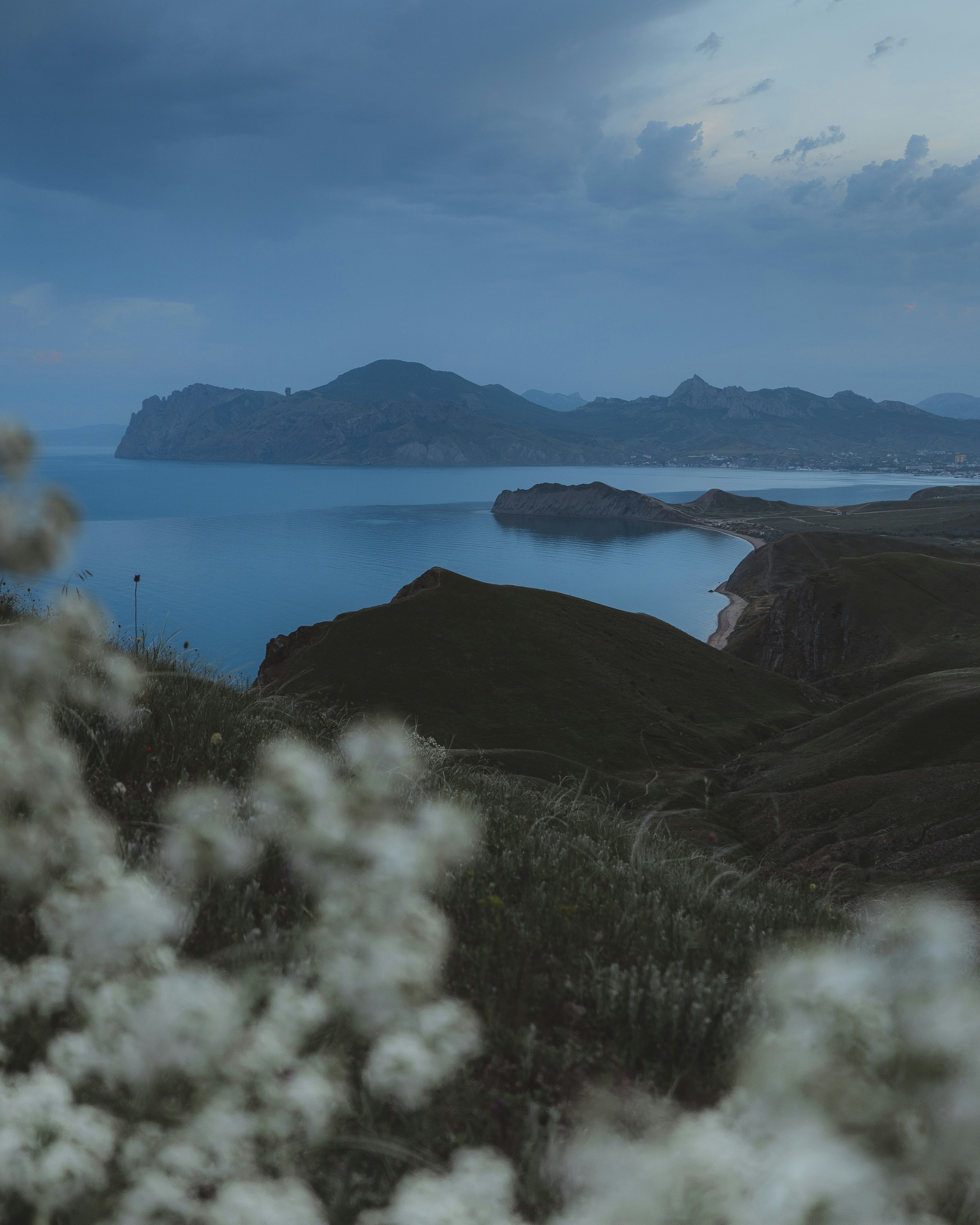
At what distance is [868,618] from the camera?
92.0 meters

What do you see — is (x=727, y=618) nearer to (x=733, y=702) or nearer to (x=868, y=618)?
(x=868, y=618)

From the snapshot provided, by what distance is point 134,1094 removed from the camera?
302 centimetres

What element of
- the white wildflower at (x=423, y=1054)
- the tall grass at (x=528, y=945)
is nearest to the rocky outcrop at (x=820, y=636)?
the tall grass at (x=528, y=945)

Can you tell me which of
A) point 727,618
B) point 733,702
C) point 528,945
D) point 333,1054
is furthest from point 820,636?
point 333,1054

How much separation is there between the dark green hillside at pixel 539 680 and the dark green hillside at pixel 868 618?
17528 millimetres

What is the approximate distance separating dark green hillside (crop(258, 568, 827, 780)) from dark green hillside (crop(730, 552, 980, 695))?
57.5ft

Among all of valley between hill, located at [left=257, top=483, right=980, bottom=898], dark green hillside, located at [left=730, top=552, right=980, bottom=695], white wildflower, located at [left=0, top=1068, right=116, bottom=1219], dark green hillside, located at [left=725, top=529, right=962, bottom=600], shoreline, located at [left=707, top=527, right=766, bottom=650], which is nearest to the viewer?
white wildflower, located at [left=0, top=1068, right=116, bottom=1219]

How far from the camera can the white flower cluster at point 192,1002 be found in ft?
8.83

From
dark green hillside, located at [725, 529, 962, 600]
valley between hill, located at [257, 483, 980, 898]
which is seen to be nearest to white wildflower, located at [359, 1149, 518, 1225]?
valley between hill, located at [257, 483, 980, 898]

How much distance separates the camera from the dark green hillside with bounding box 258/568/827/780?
4975cm

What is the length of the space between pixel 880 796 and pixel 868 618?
70.4 metres

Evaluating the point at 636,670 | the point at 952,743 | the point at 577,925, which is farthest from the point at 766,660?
the point at 577,925

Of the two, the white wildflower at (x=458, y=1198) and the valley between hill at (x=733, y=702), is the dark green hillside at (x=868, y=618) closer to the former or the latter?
the valley between hill at (x=733, y=702)

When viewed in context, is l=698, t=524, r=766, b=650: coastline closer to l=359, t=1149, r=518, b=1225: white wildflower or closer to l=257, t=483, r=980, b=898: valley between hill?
l=257, t=483, r=980, b=898: valley between hill
